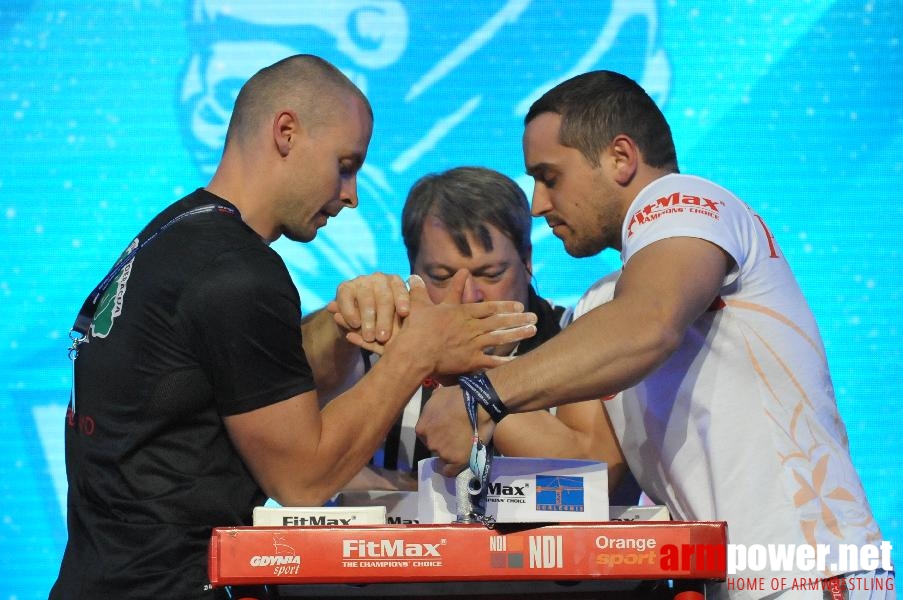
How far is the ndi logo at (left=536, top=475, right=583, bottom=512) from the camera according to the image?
5.73 feet

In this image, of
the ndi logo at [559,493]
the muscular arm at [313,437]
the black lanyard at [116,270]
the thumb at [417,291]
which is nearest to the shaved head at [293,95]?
the black lanyard at [116,270]

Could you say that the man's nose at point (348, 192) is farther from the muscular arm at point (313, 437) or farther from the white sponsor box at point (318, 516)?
the white sponsor box at point (318, 516)

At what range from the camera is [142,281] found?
195 centimetres

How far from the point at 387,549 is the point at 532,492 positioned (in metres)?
0.28

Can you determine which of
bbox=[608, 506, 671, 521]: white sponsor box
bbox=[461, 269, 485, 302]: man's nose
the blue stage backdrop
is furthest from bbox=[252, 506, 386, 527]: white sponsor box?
the blue stage backdrop

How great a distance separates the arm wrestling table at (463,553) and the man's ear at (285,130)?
91 cm

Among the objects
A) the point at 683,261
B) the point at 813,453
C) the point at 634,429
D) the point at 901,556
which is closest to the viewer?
the point at 683,261

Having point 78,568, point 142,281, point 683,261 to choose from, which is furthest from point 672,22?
point 78,568

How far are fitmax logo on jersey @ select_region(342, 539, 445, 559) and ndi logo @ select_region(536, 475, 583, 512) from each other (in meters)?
0.23

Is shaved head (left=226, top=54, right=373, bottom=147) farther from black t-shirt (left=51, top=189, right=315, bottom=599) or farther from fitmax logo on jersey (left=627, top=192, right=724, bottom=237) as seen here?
fitmax logo on jersey (left=627, top=192, right=724, bottom=237)

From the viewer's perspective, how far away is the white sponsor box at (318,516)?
168cm

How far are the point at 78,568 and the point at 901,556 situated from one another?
3.10m

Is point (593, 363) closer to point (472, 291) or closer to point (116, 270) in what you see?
point (116, 270)

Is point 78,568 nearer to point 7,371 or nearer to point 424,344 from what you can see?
point 424,344
